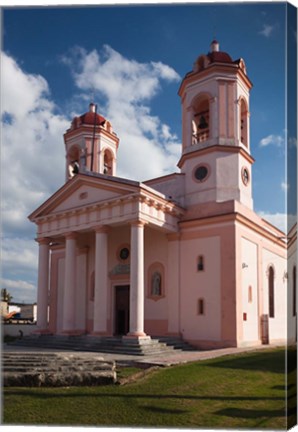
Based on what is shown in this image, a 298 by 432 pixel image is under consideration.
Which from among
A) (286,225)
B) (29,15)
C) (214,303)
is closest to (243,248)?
(214,303)

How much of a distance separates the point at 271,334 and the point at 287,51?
15032 millimetres

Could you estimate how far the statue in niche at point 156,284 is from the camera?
2219 cm

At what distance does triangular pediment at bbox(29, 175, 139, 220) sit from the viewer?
20.7 meters

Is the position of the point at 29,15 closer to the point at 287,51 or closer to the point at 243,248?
the point at 287,51

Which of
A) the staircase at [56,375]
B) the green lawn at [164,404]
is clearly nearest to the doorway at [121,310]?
the staircase at [56,375]

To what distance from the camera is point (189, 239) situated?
21.7 meters

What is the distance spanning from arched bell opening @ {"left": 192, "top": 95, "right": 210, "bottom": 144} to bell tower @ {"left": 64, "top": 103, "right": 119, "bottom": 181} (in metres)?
5.58

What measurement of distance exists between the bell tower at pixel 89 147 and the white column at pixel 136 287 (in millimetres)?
8144

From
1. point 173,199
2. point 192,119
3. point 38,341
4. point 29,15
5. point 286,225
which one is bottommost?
point 38,341

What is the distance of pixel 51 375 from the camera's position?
33.7 feet

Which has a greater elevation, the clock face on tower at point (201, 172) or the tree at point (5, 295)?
the clock face on tower at point (201, 172)

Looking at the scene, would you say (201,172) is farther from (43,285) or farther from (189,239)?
(43,285)

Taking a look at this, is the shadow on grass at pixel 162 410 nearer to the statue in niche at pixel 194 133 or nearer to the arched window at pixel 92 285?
the statue in niche at pixel 194 133

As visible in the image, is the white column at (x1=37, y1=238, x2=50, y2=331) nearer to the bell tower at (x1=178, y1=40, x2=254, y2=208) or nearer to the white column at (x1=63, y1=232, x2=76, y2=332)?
the white column at (x1=63, y1=232, x2=76, y2=332)
